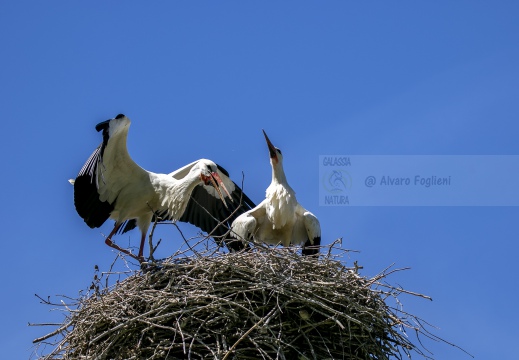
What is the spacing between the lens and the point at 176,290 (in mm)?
6840

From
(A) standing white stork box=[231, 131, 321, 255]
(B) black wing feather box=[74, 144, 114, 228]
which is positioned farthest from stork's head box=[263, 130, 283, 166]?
(B) black wing feather box=[74, 144, 114, 228]

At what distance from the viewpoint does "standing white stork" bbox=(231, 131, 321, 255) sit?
887cm

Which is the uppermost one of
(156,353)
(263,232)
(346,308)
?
(263,232)

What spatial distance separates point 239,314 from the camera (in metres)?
6.64

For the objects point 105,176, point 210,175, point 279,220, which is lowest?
point 279,220

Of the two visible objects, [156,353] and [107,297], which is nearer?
[156,353]

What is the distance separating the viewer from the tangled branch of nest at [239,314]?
21.5 feet

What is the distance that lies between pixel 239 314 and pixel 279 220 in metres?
2.31

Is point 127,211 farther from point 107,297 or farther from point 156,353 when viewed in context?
point 156,353

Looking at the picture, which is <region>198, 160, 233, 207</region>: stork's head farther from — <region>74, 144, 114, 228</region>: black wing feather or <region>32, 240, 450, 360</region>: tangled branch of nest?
<region>32, 240, 450, 360</region>: tangled branch of nest

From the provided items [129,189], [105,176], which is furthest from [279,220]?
[105,176]

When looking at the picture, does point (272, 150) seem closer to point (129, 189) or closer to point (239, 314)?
point (129, 189)

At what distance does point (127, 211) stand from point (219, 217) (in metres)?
1.25

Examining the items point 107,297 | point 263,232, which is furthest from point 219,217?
point 107,297
